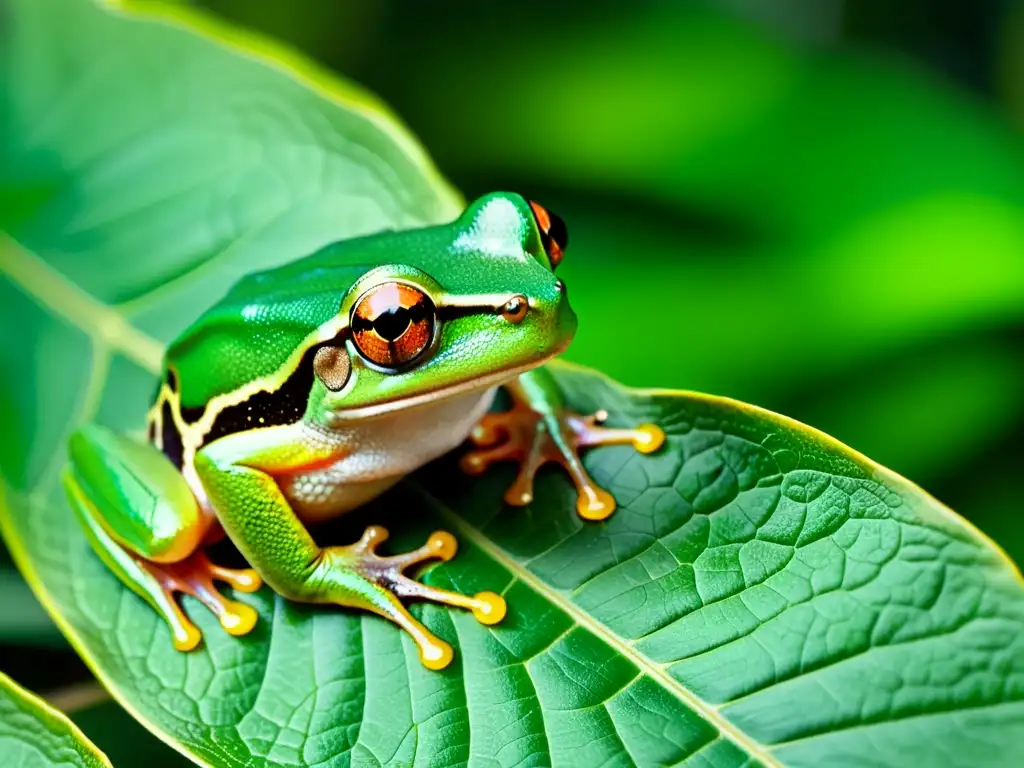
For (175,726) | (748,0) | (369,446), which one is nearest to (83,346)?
(369,446)

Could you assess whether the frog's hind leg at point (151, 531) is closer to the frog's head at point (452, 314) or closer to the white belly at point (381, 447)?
→ the white belly at point (381, 447)

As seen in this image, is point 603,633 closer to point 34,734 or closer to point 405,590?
point 405,590

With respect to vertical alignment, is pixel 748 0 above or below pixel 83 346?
above

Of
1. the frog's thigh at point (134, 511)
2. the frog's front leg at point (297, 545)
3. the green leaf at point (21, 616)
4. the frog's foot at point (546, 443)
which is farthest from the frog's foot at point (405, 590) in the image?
the green leaf at point (21, 616)

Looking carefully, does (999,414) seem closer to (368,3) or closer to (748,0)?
(748,0)

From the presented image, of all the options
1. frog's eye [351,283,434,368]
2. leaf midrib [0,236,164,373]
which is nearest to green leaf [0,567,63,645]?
leaf midrib [0,236,164,373]

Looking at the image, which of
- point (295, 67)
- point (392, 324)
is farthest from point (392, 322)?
point (295, 67)
